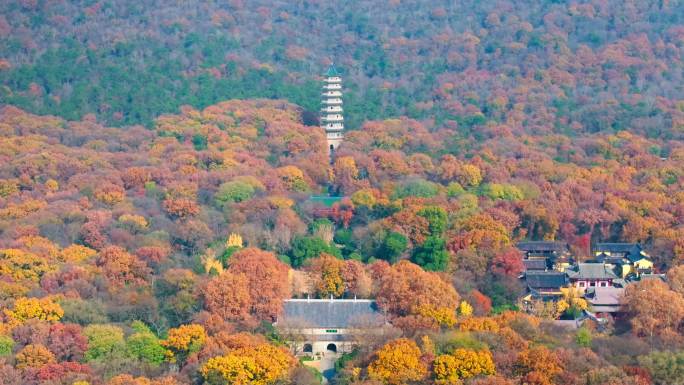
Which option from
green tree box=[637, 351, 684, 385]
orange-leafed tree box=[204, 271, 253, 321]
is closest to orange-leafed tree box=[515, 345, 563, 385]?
green tree box=[637, 351, 684, 385]

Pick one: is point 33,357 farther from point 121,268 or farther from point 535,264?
point 535,264

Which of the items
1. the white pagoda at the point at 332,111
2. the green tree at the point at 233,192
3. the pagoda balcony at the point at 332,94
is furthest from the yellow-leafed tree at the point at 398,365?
the pagoda balcony at the point at 332,94

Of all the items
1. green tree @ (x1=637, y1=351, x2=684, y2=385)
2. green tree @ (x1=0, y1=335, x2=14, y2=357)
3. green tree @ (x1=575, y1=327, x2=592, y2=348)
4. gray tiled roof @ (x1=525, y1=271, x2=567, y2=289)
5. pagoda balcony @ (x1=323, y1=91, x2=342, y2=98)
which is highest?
pagoda balcony @ (x1=323, y1=91, x2=342, y2=98)

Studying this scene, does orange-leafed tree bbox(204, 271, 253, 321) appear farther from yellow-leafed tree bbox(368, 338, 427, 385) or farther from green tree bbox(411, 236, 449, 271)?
green tree bbox(411, 236, 449, 271)

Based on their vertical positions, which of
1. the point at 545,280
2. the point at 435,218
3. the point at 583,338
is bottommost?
the point at 545,280

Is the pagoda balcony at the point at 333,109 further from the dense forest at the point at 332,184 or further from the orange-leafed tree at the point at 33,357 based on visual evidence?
the orange-leafed tree at the point at 33,357

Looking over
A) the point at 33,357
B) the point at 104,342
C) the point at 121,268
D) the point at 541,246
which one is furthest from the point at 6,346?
the point at 541,246

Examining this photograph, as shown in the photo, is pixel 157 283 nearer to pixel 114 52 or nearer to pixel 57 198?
pixel 57 198
